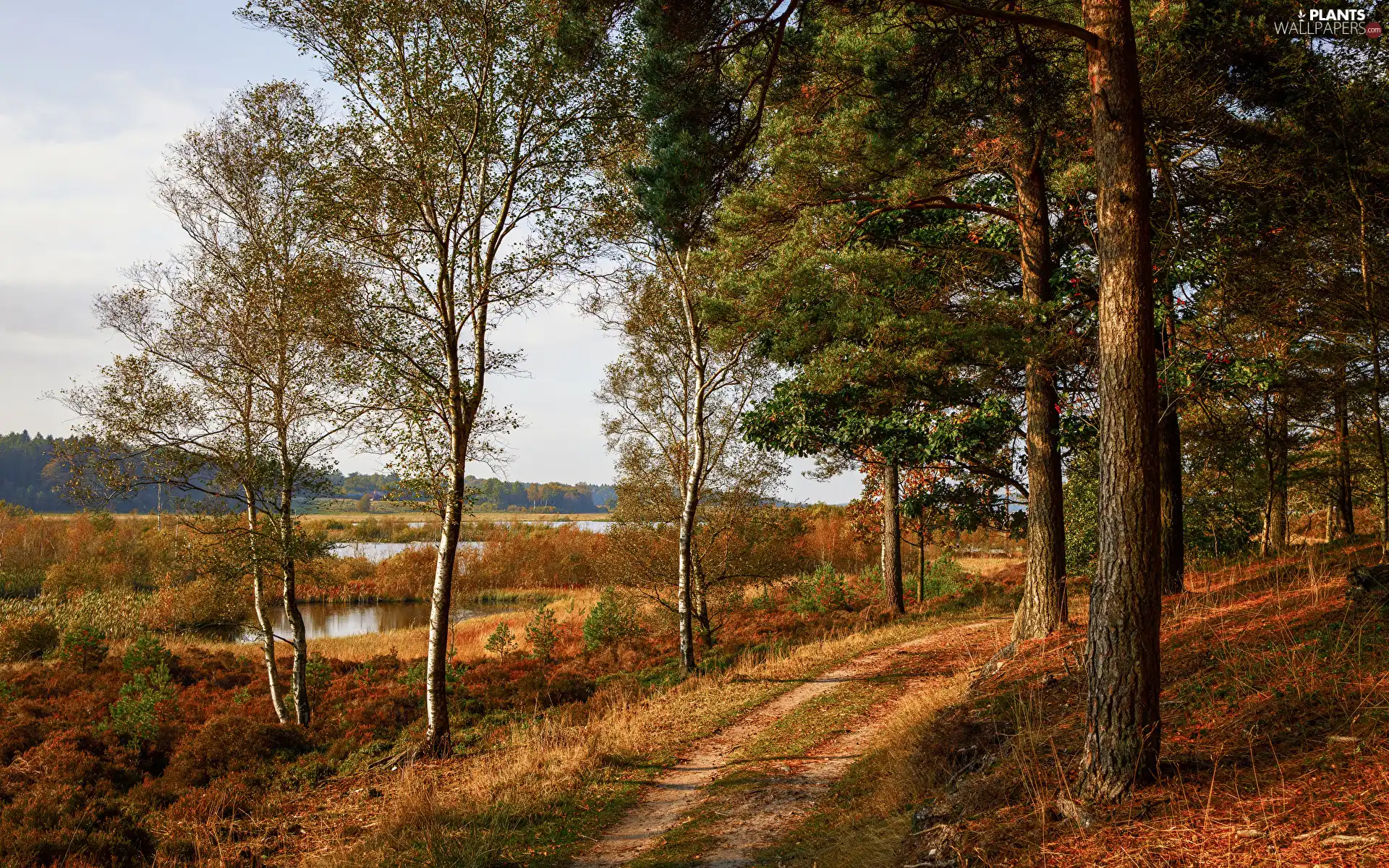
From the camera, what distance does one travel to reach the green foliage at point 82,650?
64.3ft

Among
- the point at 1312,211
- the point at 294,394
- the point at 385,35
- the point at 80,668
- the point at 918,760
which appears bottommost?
the point at 80,668

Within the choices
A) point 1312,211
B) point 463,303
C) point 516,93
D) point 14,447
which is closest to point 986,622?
point 1312,211

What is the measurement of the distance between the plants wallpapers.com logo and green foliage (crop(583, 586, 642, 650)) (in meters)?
18.4

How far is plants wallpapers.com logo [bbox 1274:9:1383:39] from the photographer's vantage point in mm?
8883

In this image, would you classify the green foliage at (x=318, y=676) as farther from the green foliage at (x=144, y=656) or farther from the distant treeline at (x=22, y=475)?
the distant treeline at (x=22, y=475)

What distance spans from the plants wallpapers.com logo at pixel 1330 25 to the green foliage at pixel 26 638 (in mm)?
31986

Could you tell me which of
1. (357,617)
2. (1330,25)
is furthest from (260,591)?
(357,617)

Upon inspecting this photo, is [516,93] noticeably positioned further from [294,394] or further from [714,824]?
[714,824]

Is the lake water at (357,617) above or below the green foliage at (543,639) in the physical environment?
below

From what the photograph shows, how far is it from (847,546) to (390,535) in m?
51.8

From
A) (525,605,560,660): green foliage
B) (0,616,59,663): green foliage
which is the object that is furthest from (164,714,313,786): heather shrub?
(0,616,59,663): green foliage

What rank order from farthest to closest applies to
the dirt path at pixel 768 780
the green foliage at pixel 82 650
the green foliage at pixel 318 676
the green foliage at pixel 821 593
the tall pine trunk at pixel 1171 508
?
the green foliage at pixel 821 593, the green foliage at pixel 82 650, the green foliage at pixel 318 676, the tall pine trunk at pixel 1171 508, the dirt path at pixel 768 780

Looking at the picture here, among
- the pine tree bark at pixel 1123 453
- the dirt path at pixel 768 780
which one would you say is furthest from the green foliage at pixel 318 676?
the pine tree bark at pixel 1123 453

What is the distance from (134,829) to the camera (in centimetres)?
946
